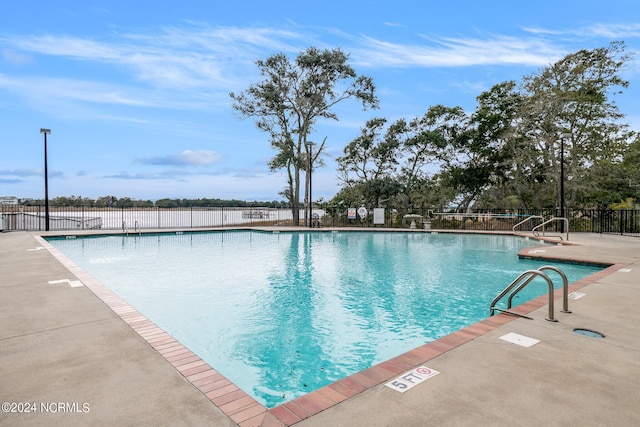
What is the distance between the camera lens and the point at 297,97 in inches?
875

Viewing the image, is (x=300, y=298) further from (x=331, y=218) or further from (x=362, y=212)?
(x=331, y=218)

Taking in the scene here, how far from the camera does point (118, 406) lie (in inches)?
80.0

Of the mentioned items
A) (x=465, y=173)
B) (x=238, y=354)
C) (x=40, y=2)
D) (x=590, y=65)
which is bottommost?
(x=238, y=354)

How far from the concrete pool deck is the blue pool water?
0.91 meters

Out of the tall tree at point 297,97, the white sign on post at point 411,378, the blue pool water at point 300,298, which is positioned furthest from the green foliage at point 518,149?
the white sign on post at point 411,378

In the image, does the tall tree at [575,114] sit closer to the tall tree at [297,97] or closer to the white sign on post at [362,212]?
the tall tree at [297,97]

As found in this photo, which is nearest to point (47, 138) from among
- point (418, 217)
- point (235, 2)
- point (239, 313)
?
point (235, 2)

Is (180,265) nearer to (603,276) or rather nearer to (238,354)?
(238,354)

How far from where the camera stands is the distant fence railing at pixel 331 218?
18.0 meters

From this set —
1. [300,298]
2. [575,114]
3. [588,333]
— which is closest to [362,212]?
[575,114]

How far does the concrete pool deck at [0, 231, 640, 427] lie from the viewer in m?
1.94

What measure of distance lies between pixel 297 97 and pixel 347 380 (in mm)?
21716

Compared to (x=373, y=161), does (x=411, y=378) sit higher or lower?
lower

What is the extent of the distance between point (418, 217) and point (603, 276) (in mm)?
14126
